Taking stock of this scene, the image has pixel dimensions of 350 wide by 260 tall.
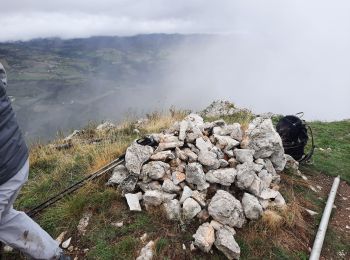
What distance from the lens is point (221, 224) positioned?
534cm

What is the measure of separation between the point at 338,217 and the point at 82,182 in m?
4.99

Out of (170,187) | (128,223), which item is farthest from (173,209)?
(128,223)

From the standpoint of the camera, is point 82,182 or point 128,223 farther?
point 82,182

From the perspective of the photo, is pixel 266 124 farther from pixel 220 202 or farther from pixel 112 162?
pixel 112 162

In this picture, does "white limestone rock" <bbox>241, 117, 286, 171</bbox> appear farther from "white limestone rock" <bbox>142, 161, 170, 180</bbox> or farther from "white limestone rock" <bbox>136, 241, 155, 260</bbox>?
"white limestone rock" <bbox>136, 241, 155, 260</bbox>

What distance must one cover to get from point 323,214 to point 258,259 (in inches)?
75.1

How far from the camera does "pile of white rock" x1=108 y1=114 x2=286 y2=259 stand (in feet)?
17.6

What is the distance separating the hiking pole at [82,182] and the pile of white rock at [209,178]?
210mm

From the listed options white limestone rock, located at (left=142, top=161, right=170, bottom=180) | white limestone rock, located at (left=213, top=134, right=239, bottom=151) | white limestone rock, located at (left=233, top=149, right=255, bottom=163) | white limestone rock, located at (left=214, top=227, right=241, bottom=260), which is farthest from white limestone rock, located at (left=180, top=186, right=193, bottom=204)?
white limestone rock, located at (left=213, top=134, right=239, bottom=151)

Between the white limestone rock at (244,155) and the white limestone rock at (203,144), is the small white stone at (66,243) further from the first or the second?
the white limestone rock at (244,155)

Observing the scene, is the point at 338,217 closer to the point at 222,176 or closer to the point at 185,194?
the point at 222,176

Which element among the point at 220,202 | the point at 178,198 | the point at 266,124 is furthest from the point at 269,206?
the point at 266,124

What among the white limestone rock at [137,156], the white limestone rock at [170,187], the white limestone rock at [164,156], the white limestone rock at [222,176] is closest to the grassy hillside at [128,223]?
the white limestone rock at [170,187]

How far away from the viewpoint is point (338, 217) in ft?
21.2
